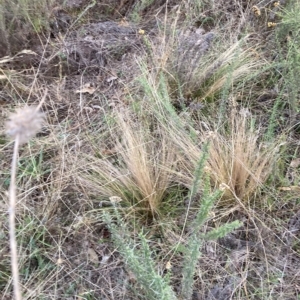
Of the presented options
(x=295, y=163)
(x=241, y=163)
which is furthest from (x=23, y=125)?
(x=295, y=163)

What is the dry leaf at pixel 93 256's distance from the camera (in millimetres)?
1851

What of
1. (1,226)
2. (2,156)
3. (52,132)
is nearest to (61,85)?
(52,132)

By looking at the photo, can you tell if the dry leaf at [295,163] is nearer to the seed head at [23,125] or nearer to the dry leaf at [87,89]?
the dry leaf at [87,89]

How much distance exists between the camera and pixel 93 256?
6.13 feet

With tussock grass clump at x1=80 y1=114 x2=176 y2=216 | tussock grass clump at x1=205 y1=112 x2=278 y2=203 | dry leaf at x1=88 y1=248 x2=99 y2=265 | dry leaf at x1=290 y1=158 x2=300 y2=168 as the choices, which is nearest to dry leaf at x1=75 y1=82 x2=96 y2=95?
tussock grass clump at x1=80 y1=114 x2=176 y2=216

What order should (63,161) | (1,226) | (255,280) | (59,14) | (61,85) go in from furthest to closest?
(59,14), (61,85), (63,161), (1,226), (255,280)

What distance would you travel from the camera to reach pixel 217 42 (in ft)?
8.80

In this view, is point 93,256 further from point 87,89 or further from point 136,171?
point 87,89

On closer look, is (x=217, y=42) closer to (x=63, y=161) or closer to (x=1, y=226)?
(x=63, y=161)

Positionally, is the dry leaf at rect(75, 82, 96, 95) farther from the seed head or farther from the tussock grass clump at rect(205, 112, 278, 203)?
the seed head

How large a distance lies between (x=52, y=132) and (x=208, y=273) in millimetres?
1014

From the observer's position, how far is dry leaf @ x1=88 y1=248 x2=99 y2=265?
1.85m

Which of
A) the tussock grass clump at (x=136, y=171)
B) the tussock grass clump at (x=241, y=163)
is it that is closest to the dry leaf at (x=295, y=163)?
the tussock grass clump at (x=241, y=163)

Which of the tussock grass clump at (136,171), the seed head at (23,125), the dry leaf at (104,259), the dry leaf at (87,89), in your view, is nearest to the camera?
the seed head at (23,125)
